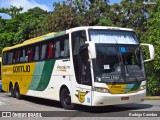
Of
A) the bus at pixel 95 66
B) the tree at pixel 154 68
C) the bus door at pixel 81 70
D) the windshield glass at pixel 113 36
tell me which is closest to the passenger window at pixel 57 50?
the bus at pixel 95 66

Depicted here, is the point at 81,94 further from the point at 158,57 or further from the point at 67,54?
the point at 158,57

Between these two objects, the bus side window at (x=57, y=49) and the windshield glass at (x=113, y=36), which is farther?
the bus side window at (x=57, y=49)

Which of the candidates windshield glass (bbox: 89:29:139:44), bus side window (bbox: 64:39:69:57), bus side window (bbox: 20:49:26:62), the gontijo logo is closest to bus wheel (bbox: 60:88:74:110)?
the gontijo logo

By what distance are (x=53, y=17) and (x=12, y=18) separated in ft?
56.0

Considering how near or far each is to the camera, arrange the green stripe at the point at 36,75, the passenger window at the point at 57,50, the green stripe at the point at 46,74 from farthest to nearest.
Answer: the green stripe at the point at 36,75
the green stripe at the point at 46,74
the passenger window at the point at 57,50

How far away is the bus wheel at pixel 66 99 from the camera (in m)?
14.9

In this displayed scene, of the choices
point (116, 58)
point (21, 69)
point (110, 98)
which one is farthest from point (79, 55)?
point (21, 69)

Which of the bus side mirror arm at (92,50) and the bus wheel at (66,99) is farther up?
the bus side mirror arm at (92,50)

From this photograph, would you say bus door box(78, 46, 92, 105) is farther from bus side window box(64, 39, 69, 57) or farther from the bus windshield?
bus side window box(64, 39, 69, 57)

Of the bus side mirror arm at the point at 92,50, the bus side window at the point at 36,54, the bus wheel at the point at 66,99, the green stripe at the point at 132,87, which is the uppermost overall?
the bus side window at the point at 36,54

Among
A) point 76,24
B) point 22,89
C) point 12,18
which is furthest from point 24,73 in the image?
point 12,18

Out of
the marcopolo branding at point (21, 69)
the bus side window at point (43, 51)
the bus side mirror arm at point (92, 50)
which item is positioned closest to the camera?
the bus side mirror arm at point (92, 50)

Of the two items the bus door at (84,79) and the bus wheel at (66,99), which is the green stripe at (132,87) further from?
the bus wheel at (66,99)

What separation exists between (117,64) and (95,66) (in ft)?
2.78
